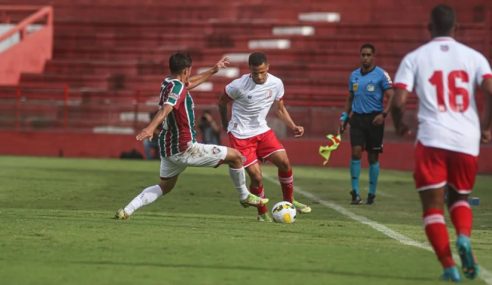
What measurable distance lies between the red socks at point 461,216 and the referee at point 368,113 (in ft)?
24.7

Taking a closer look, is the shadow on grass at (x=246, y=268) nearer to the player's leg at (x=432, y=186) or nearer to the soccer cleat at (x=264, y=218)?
the player's leg at (x=432, y=186)

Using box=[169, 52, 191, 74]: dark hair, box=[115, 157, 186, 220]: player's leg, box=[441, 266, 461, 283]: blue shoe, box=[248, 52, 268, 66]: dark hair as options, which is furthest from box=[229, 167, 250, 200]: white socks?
box=[441, 266, 461, 283]: blue shoe

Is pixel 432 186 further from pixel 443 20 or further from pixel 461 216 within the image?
pixel 443 20

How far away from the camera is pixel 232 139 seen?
544 inches

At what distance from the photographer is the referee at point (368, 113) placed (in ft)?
53.1

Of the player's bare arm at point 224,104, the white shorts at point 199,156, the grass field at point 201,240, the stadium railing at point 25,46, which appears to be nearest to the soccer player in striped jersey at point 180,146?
the white shorts at point 199,156

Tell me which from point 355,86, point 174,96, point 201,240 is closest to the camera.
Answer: point 201,240

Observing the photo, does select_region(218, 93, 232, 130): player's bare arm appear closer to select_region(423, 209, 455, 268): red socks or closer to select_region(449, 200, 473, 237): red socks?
select_region(449, 200, 473, 237): red socks

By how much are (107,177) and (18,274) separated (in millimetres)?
12971

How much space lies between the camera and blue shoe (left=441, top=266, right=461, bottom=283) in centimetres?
805

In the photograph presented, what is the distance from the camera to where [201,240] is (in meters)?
10.4

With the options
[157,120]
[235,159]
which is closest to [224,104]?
[235,159]

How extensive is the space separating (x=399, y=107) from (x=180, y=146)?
413 centimetres

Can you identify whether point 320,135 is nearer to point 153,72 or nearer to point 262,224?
point 153,72
